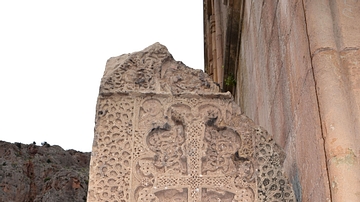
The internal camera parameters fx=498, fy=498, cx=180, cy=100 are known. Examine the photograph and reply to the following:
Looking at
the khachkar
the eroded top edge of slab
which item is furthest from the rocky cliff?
the khachkar

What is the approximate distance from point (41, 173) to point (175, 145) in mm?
22694

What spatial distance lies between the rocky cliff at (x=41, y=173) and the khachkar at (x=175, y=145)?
19126 millimetres

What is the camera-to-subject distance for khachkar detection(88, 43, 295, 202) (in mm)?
2822

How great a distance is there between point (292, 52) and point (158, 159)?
3.36ft

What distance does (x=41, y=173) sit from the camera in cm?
2438

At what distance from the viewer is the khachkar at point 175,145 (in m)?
2.82

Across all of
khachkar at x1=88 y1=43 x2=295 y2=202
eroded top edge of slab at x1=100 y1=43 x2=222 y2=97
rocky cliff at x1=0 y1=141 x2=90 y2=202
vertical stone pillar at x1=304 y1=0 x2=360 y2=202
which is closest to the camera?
vertical stone pillar at x1=304 y1=0 x2=360 y2=202

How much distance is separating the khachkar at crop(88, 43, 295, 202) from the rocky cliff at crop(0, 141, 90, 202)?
62.7 feet

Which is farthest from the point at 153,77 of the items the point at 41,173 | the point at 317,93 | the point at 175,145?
the point at 41,173

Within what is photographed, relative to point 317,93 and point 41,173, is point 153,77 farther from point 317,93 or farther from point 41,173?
point 41,173

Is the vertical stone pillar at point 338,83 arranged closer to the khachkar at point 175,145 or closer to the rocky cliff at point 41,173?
the khachkar at point 175,145

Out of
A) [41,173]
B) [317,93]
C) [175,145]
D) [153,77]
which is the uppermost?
[41,173]

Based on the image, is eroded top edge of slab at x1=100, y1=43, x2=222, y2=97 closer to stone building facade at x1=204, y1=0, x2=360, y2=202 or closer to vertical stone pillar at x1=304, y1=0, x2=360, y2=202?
stone building facade at x1=204, y1=0, x2=360, y2=202

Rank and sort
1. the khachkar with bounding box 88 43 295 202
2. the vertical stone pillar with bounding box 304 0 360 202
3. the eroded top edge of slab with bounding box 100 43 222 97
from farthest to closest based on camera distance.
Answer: the eroded top edge of slab with bounding box 100 43 222 97
the khachkar with bounding box 88 43 295 202
the vertical stone pillar with bounding box 304 0 360 202
